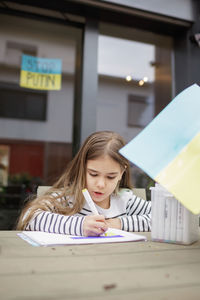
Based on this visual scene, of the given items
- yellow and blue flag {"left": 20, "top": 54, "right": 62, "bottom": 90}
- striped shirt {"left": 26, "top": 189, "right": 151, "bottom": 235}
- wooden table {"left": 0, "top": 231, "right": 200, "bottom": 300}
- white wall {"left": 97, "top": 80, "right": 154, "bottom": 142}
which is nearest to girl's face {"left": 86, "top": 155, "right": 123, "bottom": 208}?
striped shirt {"left": 26, "top": 189, "right": 151, "bottom": 235}

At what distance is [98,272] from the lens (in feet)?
1.44

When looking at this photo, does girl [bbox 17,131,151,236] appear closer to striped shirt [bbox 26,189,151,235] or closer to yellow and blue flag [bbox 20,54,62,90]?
striped shirt [bbox 26,189,151,235]

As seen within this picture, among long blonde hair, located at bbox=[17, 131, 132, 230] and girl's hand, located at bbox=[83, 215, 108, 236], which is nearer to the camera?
girl's hand, located at bbox=[83, 215, 108, 236]

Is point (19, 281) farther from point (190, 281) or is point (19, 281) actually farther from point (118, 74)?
point (118, 74)

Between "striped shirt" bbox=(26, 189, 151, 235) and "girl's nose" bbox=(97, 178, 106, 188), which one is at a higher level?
"girl's nose" bbox=(97, 178, 106, 188)

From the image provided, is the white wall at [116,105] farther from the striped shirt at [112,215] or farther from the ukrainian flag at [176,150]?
the ukrainian flag at [176,150]

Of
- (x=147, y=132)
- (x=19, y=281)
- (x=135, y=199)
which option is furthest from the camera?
(x=135, y=199)

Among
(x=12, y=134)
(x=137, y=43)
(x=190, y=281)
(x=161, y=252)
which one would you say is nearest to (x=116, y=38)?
(x=137, y=43)

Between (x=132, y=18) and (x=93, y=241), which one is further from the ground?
(x=132, y=18)

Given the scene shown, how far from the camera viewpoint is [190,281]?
0.42 m

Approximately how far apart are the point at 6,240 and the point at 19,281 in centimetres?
30

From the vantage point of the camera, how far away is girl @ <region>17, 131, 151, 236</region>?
83 centimetres

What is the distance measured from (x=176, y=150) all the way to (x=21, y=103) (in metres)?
2.11

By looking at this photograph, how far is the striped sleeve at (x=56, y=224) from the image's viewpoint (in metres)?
0.80
